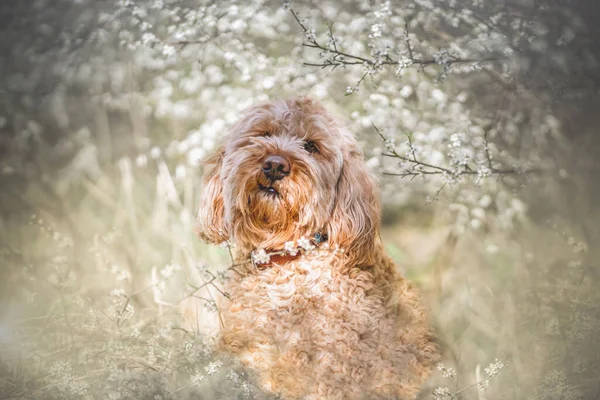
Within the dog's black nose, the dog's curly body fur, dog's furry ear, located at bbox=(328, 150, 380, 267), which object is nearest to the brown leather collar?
the dog's curly body fur

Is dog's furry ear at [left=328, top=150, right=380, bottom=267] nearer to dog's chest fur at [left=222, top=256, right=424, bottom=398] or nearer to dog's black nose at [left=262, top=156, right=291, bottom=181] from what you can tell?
dog's chest fur at [left=222, top=256, right=424, bottom=398]

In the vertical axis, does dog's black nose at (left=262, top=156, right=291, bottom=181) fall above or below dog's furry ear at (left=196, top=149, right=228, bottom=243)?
above

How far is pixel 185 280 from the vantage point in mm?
1595

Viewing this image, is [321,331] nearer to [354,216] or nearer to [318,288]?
[318,288]

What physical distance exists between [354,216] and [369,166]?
0.16 meters

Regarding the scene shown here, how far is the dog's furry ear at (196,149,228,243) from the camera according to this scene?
4.95 feet

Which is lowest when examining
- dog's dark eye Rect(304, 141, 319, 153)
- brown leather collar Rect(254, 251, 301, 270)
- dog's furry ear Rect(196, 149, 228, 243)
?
brown leather collar Rect(254, 251, 301, 270)

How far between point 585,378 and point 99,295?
1368mm

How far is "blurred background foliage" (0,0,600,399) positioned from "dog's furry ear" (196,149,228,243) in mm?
49

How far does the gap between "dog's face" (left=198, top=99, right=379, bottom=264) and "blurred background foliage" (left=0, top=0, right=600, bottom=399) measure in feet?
0.25

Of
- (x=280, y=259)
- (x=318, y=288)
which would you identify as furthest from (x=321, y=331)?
(x=280, y=259)

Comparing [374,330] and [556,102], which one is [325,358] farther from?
[556,102]

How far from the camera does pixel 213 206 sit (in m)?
1.51

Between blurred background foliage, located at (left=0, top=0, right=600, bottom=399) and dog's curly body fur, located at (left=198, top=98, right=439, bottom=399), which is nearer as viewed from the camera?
dog's curly body fur, located at (left=198, top=98, right=439, bottom=399)
